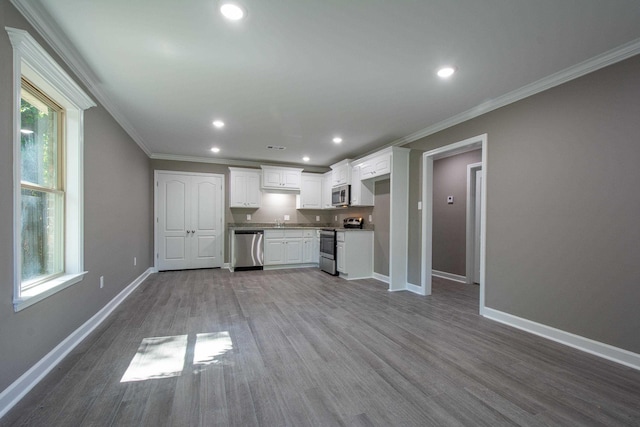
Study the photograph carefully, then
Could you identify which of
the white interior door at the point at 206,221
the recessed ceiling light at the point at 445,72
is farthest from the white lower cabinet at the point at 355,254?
the recessed ceiling light at the point at 445,72

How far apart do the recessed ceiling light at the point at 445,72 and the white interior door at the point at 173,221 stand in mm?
5439

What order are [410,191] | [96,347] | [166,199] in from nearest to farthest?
[96,347] < [410,191] < [166,199]

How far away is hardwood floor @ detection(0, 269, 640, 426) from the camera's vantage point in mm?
1642

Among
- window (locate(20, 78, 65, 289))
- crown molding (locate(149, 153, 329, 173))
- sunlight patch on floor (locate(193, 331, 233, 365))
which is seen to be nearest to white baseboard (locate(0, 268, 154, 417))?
window (locate(20, 78, 65, 289))

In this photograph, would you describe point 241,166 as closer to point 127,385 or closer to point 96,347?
point 96,347

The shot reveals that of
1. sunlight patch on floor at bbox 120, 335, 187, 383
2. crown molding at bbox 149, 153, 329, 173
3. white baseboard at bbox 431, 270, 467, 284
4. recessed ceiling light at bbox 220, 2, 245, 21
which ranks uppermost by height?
recessed ceiling light at bbox 220, 2, 245, 21

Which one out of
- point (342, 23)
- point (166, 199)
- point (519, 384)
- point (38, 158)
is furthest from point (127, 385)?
point (166, 199)

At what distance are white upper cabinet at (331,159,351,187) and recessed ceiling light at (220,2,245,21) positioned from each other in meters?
4.14

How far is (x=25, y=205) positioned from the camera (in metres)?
2.06

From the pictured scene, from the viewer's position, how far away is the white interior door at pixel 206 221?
629 cm

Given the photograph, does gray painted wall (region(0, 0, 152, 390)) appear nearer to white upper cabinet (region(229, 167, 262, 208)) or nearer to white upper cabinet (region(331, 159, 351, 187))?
white upper cabinet (region(229, 167, 262, 208))

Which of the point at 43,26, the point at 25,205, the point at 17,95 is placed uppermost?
the point at 43,26

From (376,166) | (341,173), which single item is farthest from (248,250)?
(376,166)

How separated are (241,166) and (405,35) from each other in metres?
5.19
